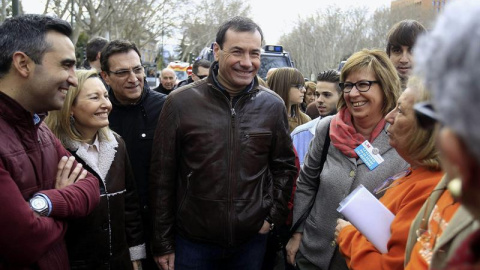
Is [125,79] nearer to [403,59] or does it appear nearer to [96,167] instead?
[96,167]

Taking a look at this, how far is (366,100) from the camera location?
8.71ft

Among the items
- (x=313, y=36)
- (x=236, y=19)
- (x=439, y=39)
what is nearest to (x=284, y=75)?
(x=236, y=19)

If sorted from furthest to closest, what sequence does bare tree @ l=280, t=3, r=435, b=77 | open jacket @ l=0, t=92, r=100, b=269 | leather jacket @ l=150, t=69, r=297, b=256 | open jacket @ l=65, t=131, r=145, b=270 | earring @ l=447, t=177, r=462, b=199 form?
bare tree @ l=280, t=3, r=435, b=77
leather jacket @ l=150, t=69, r=297, b=256
open jacket @ l=65, t=131, r=145, b=270
open jacket @ l=0, t=92, r=100, b=269
earring @ l=447, t=177, r=462, b=199

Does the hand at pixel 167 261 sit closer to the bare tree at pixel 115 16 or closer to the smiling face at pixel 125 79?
the smiling face at pixel 125 79

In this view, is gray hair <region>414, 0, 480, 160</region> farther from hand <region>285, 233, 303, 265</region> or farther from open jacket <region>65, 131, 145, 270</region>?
hand <region>285, 233, 303, 265</region>

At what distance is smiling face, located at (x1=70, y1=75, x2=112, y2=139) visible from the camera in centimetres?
261

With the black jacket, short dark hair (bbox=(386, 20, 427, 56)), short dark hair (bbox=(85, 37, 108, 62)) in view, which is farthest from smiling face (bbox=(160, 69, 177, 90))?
short dark hair (bbox=(386, 20, 427, 56))

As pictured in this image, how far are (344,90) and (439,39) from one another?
2.14 m

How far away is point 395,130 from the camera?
1958 millimetres

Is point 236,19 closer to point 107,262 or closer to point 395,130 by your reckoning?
point 395,130

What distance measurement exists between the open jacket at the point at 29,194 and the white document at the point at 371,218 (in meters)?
1.32

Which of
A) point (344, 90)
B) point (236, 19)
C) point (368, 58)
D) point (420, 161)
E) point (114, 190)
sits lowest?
point (114, 190)

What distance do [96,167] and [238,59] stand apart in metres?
1.16

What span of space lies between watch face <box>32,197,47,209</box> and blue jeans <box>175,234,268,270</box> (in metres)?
1.11
